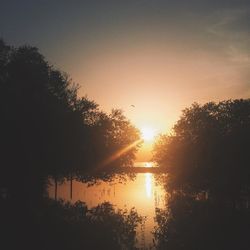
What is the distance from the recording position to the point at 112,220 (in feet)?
145

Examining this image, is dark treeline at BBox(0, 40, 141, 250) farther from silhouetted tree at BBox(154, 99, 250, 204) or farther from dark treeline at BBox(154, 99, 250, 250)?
silhouetted tree at BBox(154, 99, 250, 204)

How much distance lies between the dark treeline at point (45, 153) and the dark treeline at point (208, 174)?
8236mm

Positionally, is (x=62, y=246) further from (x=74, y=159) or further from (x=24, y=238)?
(x=74, y=159)

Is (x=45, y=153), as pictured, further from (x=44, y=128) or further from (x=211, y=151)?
(x=211, y=151)

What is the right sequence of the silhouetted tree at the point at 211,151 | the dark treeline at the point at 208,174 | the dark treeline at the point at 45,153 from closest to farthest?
the dark treeline at the point at 45,153 → the dark treeline at the point at 208,174 → the silhouetted tree at the point at 211,151

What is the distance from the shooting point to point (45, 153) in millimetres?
43656

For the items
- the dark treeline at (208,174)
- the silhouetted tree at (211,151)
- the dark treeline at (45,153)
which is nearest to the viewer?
the dark treeline at (45,153)

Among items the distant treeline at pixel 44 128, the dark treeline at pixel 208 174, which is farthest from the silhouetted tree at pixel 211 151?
the distant treeline at pixel 44 128

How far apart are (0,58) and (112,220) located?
22.5 metres

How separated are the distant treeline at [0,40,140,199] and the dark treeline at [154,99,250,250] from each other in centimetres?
1066

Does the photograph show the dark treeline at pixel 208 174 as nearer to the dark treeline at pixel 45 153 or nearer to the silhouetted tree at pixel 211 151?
the silhouetted tree at pixel 211 151

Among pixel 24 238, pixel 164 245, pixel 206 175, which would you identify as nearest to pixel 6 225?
pixel 24 238

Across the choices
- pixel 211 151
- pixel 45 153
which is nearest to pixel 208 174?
pixel 211 151

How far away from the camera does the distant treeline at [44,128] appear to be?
39688mm
